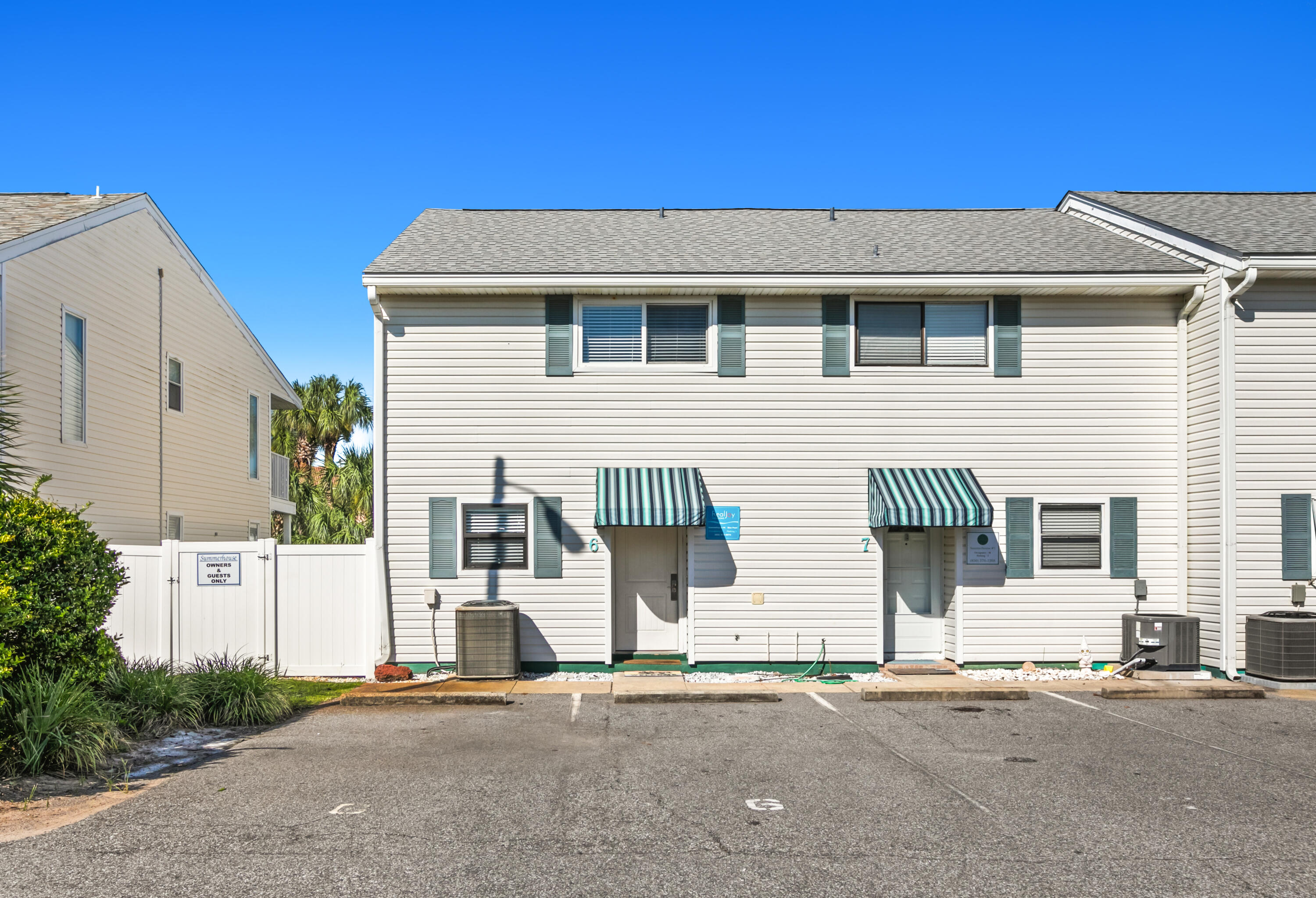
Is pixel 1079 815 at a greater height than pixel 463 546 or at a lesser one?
lesser

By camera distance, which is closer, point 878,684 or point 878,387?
point 878,684

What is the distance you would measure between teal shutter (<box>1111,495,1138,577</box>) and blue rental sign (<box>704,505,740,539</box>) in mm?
A: 5253

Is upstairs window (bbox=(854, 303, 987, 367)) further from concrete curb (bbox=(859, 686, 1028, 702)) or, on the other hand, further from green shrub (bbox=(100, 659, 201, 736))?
green shrub (bbox=(100, 659, 201, 736))

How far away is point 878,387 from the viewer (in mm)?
12711

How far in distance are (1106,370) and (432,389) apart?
9.51 meters

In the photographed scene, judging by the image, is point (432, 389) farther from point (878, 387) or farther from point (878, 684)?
point (878, 684)

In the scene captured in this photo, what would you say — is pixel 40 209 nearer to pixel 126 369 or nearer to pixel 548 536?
pixel 126 369

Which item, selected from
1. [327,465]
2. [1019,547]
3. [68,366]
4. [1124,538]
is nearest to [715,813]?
[1019,547]

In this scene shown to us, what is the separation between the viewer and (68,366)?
13.5 metres

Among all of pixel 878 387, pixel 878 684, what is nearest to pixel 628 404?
pixel 878 387

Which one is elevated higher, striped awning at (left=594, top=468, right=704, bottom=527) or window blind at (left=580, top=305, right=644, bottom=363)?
window blind at (left=580, top=305, right=644, bottom=363)

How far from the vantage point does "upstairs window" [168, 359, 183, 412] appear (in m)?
16.7

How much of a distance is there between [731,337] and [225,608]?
7.73 meters

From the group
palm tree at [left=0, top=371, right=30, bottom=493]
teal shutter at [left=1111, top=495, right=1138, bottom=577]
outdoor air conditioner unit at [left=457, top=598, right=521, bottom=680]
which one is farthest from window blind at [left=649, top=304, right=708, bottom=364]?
palm tree at [left=0, top=371, right=30, bottom=493]
